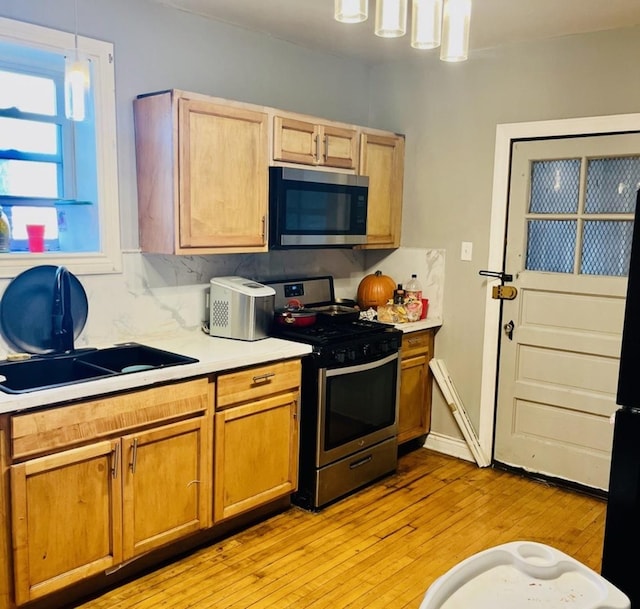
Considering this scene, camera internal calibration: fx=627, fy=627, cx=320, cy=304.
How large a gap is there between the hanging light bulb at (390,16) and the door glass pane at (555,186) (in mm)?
1990

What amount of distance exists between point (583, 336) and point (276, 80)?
2220 millimetres

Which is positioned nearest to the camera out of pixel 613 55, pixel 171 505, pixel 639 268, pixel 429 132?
pixel 639 268

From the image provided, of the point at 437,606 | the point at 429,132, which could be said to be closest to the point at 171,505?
the point at 437,606

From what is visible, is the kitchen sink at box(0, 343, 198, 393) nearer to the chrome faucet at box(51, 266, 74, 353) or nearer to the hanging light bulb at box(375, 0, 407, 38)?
the chrome faucet at box(51, 266, 74, 353)

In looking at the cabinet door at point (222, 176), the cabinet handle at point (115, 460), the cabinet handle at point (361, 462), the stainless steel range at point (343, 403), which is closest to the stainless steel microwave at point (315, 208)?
the cabinet door at point (222, 176)

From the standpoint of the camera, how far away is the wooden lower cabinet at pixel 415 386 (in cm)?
380

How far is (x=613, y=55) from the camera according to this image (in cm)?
318

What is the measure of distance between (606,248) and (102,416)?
8.53ft

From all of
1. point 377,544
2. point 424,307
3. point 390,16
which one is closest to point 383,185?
point 424,307

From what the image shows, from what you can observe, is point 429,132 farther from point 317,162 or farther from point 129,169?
point 129,169

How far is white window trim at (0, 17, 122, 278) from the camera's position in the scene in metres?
2.62

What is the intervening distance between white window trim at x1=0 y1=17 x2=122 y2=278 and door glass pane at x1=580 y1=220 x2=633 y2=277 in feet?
7.89

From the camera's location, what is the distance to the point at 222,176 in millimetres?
2959

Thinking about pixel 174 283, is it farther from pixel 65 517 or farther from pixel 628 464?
pixel 628 464
